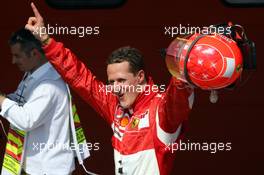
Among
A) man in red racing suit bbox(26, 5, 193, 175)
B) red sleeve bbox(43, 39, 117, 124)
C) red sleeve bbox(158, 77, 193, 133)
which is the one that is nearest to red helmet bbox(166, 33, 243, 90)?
red sleeve bbox(158, 77, 193, 133)

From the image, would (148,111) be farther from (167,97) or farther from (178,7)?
(178,7)

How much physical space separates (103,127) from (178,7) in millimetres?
798

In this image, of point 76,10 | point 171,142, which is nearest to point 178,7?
point 76,10

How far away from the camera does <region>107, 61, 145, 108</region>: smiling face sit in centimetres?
330

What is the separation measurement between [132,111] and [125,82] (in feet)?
0.43

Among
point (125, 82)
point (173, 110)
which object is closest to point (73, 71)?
point (125, 82)

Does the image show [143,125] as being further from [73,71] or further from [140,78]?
[73,71]

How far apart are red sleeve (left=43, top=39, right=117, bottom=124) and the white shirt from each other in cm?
9

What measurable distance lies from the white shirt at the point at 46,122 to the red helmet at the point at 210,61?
80 cm

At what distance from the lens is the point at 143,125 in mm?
3244

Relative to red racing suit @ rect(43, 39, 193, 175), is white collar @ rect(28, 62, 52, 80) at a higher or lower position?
higher

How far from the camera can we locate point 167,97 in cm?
302

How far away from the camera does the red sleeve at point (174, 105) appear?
2965 millimetres

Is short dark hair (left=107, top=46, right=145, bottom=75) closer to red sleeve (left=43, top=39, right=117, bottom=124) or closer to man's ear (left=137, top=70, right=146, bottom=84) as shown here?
man's ear (left=137, top=70, right=146, bottom=84)
